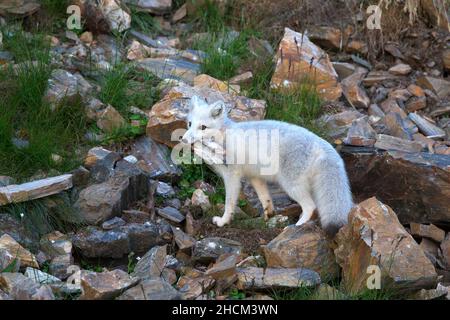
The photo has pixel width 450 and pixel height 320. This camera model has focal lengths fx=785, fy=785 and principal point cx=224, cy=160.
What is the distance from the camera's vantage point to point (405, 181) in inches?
286

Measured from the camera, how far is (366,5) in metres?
10.4

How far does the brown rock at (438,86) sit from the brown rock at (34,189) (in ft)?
15.9

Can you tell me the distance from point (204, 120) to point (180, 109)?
110 cm

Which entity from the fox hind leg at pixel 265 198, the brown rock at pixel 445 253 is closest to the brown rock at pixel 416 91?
the brown rock at pixel 445 253

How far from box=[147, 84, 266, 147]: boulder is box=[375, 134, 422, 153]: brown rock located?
128 cm

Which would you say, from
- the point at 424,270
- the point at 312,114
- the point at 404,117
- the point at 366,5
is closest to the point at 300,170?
the point at 424,270

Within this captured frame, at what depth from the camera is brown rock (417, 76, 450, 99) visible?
975 centimetres

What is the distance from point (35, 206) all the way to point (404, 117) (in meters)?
4.42

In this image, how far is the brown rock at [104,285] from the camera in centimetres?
545

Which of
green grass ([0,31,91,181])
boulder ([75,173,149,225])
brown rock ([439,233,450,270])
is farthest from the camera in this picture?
green grass ([0,31,91,181])

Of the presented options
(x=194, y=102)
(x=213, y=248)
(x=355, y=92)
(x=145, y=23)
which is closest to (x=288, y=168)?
(x=213, y=248)

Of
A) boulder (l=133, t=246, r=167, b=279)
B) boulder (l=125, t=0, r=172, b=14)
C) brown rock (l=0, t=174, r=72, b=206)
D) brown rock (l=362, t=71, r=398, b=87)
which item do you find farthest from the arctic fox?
boulder (l=125, t=0, r=172, b=14)

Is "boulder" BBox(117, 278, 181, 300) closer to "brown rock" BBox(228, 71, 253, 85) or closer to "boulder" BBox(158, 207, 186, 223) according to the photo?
"boulder" BBox(158, 207, 186, 223)

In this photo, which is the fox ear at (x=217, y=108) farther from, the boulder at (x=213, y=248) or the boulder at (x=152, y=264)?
the boulder at (x=152, y=264)
